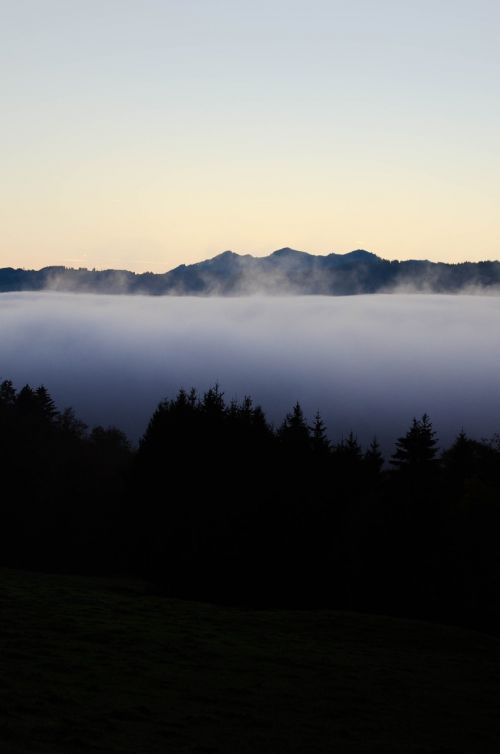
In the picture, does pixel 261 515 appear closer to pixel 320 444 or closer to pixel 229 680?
pixel 320 444

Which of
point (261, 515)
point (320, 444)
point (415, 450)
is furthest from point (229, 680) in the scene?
point (415, 450)

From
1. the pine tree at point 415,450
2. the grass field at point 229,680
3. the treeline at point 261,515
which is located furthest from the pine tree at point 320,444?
the grass field at point 229,680

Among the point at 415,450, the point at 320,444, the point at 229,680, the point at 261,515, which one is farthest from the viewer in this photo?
the point at 320,444

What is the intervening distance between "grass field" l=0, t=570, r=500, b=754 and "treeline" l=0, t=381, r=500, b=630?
1108cm

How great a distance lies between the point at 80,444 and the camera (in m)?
110

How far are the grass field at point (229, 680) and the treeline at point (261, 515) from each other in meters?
11.1

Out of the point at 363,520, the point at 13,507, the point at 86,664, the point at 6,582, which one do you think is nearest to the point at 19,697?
the point at 86,664

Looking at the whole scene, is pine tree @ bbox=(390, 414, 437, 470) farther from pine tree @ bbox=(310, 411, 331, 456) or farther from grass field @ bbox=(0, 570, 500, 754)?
grass field @ bbox=(0, 570, 500, 754)

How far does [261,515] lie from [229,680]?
37782 millimetres

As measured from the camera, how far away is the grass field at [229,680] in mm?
26109

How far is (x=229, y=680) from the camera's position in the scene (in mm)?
34562

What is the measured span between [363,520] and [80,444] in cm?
4771

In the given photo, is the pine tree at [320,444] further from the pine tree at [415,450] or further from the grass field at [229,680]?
the grass field at [229,680]

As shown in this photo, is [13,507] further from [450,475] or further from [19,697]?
[19,697]
